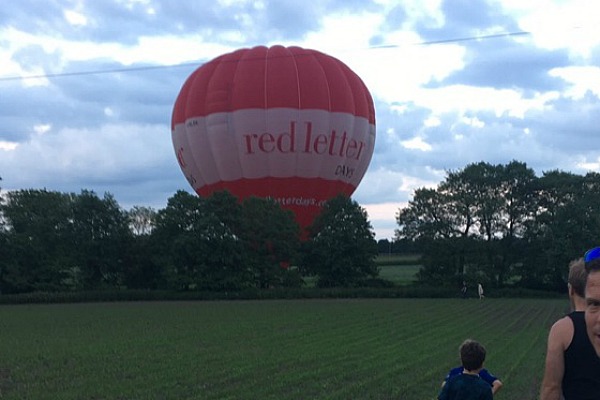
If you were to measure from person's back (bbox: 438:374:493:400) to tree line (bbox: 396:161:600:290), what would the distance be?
4554cm

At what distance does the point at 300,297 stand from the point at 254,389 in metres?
32.1

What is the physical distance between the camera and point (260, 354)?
53.2ft

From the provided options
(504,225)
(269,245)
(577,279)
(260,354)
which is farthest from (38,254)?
(577,279)

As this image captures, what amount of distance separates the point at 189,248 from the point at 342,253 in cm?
979

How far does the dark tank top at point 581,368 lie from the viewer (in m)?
3.43

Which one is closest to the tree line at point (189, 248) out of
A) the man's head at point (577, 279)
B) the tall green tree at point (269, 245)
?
the tall green tree at point (269, 245)

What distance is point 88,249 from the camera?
50.2 meters

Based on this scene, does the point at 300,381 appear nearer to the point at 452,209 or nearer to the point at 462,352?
the point at 462,352

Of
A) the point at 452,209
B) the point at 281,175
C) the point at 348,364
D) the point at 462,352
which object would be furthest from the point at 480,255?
the point at 462,352

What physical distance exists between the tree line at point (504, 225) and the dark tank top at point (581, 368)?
154 feet

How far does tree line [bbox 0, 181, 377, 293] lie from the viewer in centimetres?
4538

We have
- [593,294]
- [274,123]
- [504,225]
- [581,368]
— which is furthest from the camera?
[504,225]

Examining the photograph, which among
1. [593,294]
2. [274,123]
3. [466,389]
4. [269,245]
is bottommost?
[466,389]

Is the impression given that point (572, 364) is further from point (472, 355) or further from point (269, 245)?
point (269, 245)
